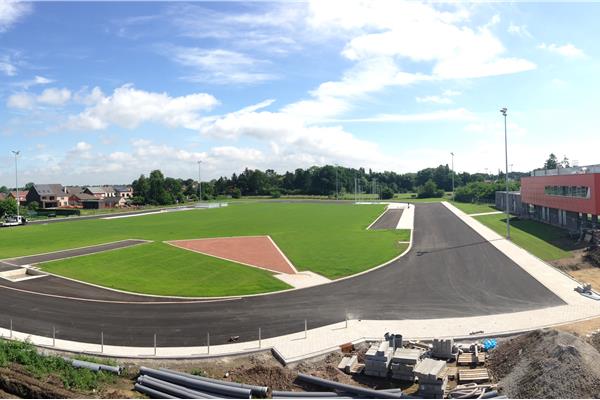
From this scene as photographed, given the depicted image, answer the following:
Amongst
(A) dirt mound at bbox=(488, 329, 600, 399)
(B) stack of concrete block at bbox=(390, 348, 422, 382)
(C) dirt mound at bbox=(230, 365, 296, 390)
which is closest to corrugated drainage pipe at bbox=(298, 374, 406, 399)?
(C) dirt mound at bbox=(230, 365, 296, 390)

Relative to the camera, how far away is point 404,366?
16.6 m

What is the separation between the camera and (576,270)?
107 feet

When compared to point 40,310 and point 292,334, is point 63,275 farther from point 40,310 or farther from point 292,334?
point 292,334

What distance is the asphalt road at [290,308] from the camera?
2183cm

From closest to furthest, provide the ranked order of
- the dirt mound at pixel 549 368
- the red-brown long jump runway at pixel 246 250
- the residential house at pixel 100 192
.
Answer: the dirt mound at pixel 549 368, the red-brown long jump runway at pixel 246 250, the residential house at pixel 100 192

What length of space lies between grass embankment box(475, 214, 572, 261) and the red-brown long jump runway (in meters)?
22.0

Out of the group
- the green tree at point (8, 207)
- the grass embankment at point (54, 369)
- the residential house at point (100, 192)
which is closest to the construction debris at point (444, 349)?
the grass embankment at point (54, 369)

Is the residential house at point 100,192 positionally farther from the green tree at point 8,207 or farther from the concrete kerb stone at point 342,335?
the concrete kerb stone at point 342,335

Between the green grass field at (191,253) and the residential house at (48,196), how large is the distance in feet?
198

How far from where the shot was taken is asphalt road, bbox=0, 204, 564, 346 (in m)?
21.8

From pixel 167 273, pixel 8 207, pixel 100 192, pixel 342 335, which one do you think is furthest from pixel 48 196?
pixel 342 335

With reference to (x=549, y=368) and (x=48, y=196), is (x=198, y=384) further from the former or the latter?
(x=48, y=196)

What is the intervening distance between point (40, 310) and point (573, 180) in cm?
4738

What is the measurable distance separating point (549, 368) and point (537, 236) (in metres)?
36.3
